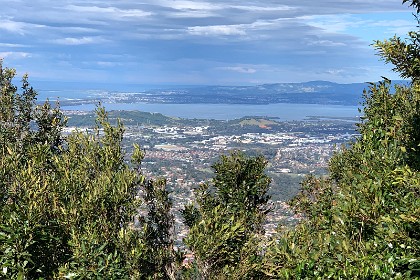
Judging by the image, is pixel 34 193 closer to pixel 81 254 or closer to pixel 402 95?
pixel 81 254

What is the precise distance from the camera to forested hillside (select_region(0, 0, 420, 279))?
439 inches

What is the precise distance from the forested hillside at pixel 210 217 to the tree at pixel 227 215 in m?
0.05

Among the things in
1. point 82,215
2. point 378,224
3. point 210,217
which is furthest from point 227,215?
point 378,224

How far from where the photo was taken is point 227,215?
19484 millimetres

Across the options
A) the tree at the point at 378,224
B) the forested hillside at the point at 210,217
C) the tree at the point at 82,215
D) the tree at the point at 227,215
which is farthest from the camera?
the tree at the point at 227,215

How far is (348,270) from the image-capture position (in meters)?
10.2

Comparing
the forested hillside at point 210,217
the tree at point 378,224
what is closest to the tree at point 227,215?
the forested hillside at point 210,217

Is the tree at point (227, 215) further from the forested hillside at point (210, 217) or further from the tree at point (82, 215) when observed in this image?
the tree at point (82, 215)

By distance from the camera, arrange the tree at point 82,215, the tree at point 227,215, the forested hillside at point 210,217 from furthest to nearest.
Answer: the tree at point 227,215 < the tree at point 82,215 < the forested hillside at point 210,217

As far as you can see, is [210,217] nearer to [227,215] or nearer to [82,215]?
[227,215]

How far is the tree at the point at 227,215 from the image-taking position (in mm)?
16266

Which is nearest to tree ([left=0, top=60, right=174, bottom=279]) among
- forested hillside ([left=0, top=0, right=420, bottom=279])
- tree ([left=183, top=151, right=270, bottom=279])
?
forested hillside ([left=0, top=0, right=420, bottom=279])

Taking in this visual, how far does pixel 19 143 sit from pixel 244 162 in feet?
40.5

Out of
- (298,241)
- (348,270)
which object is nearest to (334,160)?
(298,241)
